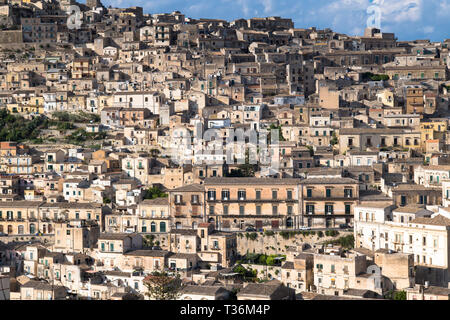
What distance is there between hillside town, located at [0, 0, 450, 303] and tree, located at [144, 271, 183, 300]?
0.12 metres

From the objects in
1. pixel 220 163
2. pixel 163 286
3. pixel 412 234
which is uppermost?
pixel 220 163

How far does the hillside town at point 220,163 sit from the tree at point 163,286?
4.7 inches

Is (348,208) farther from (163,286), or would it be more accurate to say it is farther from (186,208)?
(163,286)

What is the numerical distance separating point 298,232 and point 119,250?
6.39 metres

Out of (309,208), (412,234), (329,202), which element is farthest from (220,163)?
(412,234)

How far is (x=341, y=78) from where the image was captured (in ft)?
160

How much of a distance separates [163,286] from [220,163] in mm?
11586

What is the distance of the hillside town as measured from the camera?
27594mm

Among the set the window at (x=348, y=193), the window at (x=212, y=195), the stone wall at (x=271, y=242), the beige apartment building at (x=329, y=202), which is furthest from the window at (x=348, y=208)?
the window at (x=212, y=195)

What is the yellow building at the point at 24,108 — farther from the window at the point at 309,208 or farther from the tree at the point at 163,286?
the tree at the point at 163,286

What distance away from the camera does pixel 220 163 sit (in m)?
37.0

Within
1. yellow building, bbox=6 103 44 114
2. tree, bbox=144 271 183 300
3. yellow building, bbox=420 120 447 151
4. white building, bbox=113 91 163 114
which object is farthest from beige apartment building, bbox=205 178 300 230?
yellow building, bbox=6 103 44 114

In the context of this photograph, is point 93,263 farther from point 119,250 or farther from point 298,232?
point 298,232

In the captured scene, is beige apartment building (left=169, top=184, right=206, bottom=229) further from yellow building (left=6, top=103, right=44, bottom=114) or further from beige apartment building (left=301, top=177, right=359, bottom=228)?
yellow building (left=6, top=103, right=44, bottom=114)
